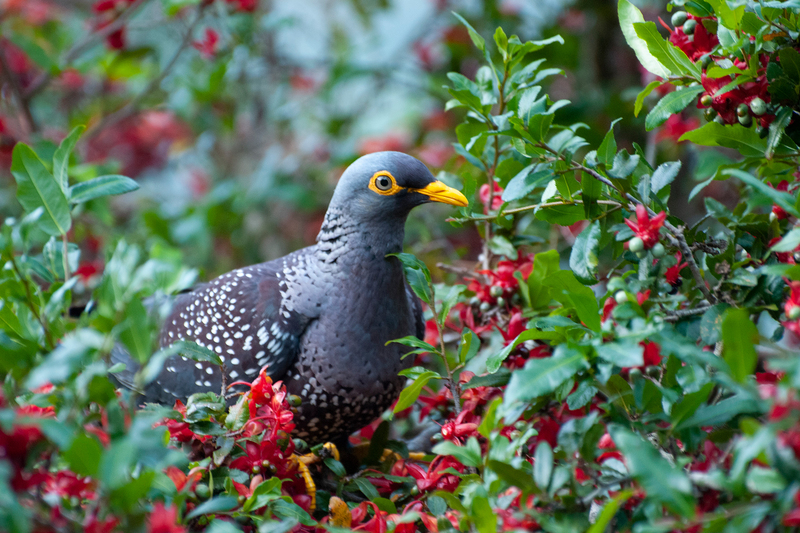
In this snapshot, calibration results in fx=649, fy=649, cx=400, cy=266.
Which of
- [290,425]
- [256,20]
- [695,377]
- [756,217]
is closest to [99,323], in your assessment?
[290,425]

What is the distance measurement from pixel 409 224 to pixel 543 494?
96.5 inches

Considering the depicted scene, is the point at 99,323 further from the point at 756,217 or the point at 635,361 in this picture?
the point at 756,217

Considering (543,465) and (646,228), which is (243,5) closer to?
(646,228)

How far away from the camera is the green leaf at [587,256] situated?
4.66ft

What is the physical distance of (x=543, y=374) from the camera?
111 centimetres

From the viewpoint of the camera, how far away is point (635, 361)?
1.07m

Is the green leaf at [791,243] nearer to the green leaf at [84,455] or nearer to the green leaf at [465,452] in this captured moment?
the green leaf at [465,452]

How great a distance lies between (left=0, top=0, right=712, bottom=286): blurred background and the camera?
348 centimetres

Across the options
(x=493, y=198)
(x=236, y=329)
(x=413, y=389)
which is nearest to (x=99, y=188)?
(x=236, y=329)

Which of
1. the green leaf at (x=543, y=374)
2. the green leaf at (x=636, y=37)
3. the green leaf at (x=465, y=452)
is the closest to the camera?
the green leaf at (x=543, y=374)

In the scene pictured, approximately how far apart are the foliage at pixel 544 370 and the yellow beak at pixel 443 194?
120 millimetres

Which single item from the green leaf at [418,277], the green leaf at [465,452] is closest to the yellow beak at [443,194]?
the green leaf at [418,277]

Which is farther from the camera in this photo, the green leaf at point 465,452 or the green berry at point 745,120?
the green berry at point 745,120

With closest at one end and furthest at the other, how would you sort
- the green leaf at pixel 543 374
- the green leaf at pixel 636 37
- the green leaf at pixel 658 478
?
the green leaf at pixel 658 478, the green leaf at pixel 543 374, the green leaf at pixel 636 37
